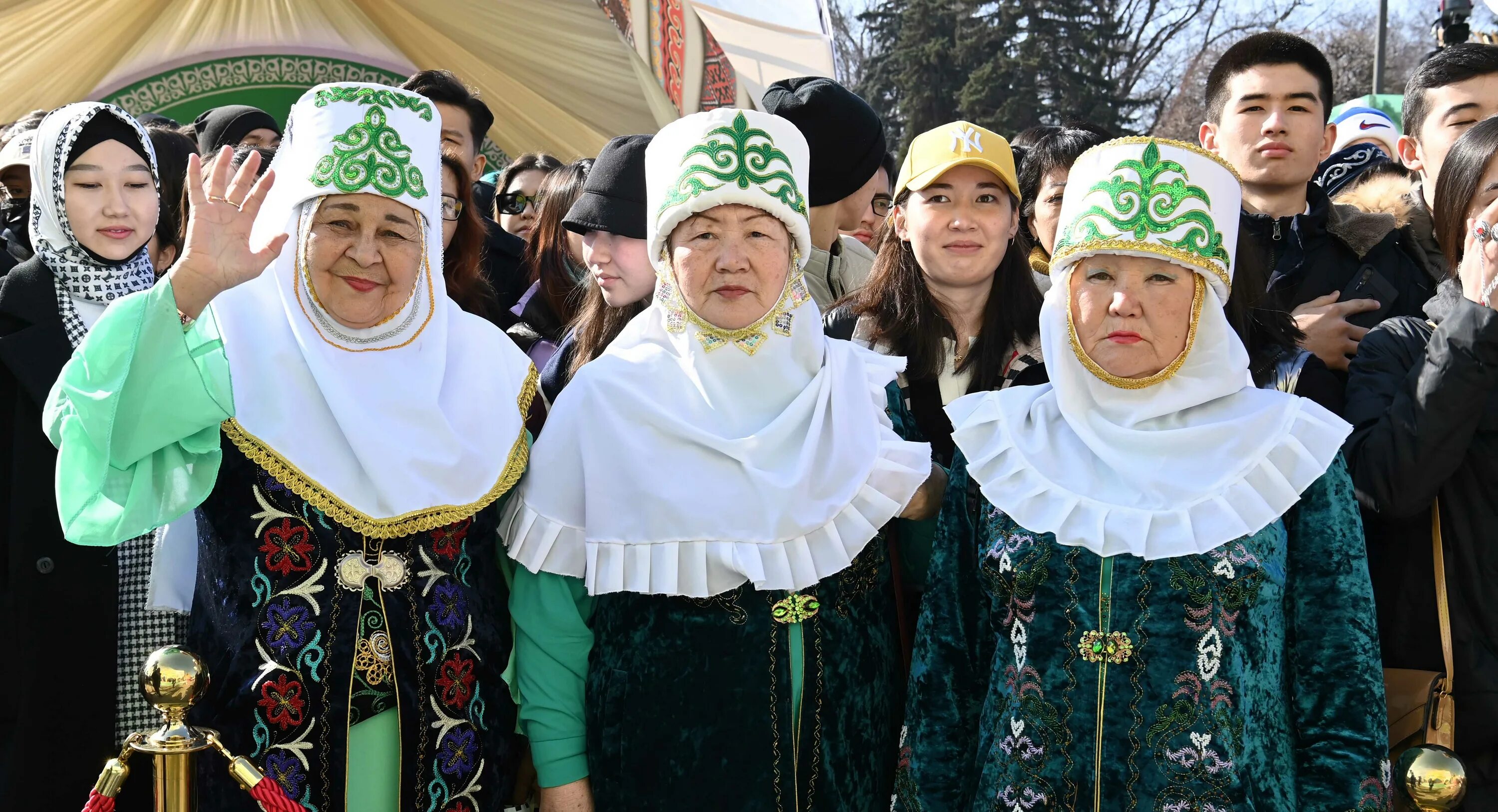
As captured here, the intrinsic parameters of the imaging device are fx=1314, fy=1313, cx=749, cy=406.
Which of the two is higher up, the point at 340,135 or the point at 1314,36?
the point at 1314,36

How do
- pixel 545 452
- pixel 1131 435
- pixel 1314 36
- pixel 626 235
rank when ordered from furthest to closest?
1. pixel 1314 36
2. pixel 626 235
3. pixel 545 452
4. pixel 1131 435

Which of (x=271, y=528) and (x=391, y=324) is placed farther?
(x=391, y=324)

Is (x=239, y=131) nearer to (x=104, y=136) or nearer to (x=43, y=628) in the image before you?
(x=104, y=136)

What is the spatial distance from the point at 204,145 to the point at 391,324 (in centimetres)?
329

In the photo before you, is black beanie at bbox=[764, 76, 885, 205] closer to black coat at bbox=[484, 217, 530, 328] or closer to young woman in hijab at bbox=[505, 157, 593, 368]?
young woman in hijab at bbox=[505, 157, 593, 368]

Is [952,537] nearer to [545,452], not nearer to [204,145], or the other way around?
[545,452]

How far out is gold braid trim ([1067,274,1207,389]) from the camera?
8.82 feet

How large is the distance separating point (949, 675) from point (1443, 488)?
1259 millimetres

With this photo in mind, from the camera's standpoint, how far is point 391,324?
279cm

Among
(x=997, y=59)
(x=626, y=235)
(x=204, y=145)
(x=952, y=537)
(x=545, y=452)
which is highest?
(x=997, y=59)

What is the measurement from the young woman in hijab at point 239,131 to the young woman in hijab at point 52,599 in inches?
84.5

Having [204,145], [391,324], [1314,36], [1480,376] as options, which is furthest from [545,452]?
[1314,36]

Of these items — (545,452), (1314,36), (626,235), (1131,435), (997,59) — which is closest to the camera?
(1131,435)

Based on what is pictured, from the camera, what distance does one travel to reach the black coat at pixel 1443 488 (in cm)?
286
